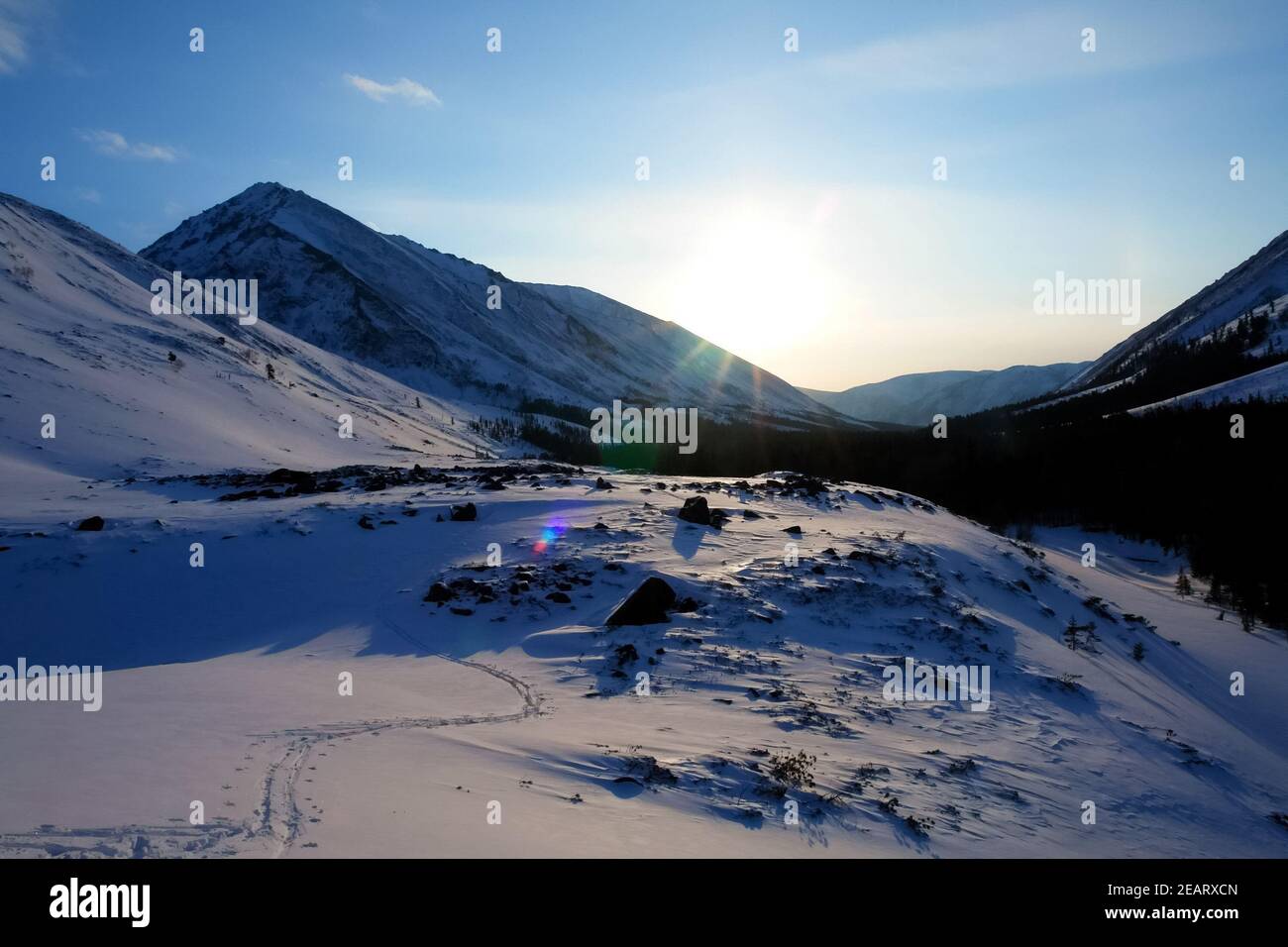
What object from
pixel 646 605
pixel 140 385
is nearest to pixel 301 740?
pixel 646 605

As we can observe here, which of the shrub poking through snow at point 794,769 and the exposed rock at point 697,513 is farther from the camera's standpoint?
the exposed rock at point 697,513

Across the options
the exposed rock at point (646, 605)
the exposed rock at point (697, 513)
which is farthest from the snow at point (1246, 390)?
the exposed rock at point (646, 605)

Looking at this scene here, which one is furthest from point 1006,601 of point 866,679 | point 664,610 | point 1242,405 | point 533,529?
point 1242,405

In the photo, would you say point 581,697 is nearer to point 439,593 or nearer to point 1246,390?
point 439,593

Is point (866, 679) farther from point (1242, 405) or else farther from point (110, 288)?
point (110, 288)

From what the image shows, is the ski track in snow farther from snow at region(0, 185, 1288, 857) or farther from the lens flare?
the lens flare

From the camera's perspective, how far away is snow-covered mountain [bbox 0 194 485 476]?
145 ft

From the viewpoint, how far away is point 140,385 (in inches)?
2372

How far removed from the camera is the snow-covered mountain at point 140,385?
4425 cm

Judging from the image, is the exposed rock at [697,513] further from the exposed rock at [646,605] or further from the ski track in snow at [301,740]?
the ski track in snow at [301,740]

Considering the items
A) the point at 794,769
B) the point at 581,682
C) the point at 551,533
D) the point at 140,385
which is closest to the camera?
the point at 794,769

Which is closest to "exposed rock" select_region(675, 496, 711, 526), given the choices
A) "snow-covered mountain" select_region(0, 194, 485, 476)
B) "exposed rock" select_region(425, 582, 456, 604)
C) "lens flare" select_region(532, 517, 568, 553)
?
"lens flare" select_region(532, 517, 568, 553)

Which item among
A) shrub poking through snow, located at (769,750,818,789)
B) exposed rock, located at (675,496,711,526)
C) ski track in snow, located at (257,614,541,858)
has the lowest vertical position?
shrub poking through snow, located at (769,750,818,789)
